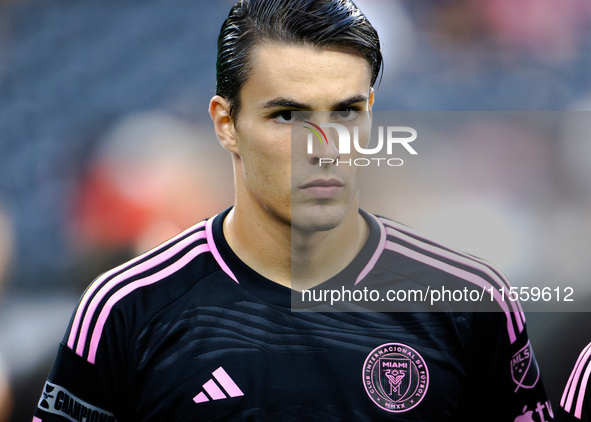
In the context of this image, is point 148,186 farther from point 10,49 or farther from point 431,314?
point 431,314

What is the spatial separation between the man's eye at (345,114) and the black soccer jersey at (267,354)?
1.65 feet

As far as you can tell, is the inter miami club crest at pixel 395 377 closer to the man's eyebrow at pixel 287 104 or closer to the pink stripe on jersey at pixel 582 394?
the pink stripe on jersey at pixel 582 394

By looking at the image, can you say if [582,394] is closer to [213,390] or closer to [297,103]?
[213,390]

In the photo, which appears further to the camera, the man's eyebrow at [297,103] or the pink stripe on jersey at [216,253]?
the pink stripe on jersey at [216,253]

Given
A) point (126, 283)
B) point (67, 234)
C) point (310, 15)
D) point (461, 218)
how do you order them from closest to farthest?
point (310, 15) < point (126, 283) < point (461, 218) < point (67, 234)

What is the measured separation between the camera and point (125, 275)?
1860 mm

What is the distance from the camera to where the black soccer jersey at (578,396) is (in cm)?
178

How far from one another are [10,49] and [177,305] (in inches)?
74.8

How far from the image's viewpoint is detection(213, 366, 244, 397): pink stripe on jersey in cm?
170

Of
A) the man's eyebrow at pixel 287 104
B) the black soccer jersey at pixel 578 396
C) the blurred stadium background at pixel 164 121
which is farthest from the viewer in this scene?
the blurred stadium background at pixel 164 121

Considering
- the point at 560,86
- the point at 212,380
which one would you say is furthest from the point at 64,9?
the point at 560,86

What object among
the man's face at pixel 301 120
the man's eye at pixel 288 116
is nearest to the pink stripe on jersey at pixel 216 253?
the man's face at pixel 301 120

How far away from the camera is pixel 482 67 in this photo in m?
2.74

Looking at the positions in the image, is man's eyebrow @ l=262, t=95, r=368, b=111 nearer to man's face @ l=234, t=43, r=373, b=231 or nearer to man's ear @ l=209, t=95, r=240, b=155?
man's face @ l=234, t=43, r=373, b=231
